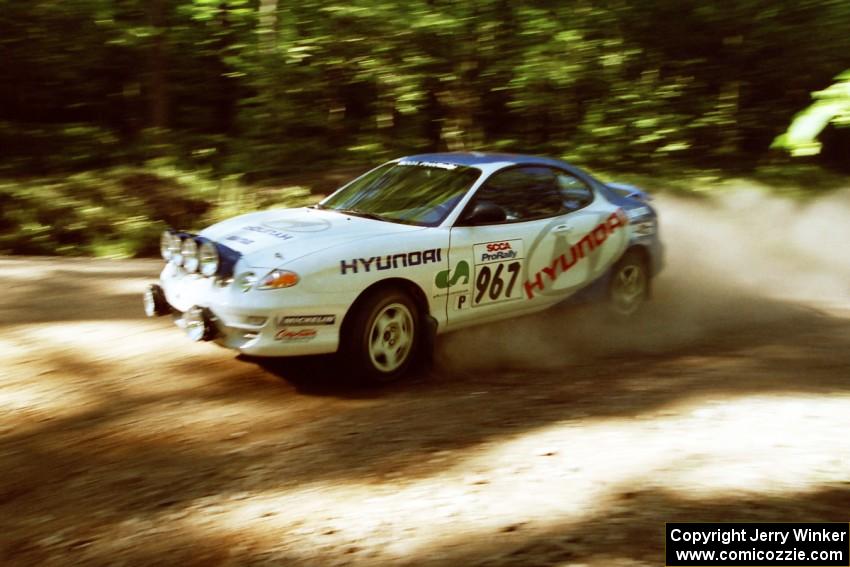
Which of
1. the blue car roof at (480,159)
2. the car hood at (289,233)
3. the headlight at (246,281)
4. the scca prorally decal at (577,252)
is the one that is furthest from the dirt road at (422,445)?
the blue car roof at (480,159)

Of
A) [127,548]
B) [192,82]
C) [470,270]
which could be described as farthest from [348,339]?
[192,82]

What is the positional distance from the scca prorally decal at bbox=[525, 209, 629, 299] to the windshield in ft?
3.28

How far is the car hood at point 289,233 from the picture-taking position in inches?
239

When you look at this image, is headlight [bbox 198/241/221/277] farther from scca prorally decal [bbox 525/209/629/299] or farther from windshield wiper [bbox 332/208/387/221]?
scca prorally decal [bbox 525/209/629/299]

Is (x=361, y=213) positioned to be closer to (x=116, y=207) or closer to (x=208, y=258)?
(x=208, y=258)

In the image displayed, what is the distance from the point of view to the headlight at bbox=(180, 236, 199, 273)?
623 cm

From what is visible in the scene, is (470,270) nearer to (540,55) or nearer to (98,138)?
(540,55)

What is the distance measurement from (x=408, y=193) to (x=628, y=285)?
2561mm

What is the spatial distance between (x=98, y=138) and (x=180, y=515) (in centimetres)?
1370

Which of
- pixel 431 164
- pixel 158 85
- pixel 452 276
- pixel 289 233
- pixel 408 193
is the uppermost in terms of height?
pixel 158 85

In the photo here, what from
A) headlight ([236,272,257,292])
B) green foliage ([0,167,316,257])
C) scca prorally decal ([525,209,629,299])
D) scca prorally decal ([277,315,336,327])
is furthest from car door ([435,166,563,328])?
green foliage ([0,167,316,257])

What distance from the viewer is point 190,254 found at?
6.28 m

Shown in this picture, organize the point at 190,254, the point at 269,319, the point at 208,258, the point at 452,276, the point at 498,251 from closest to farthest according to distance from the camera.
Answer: the point at 269,319, the point at 208,258, the point at 190,254, the point at 452,276, the point at 498,251

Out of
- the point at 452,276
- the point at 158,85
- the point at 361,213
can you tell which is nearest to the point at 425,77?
the point at 158,85
